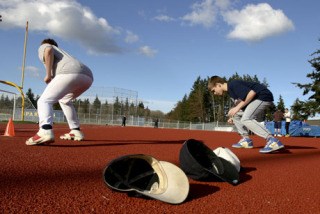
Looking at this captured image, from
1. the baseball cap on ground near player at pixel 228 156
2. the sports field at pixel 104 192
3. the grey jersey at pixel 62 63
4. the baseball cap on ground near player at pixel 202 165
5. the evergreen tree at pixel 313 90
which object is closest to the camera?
the sports field at pixel 104 192

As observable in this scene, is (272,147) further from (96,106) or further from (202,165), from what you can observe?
(96,106)

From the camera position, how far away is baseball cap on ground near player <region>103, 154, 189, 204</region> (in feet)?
8.00

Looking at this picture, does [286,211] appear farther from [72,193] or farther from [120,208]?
[72,193]

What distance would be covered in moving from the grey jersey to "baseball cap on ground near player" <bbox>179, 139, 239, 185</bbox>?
2743 mm

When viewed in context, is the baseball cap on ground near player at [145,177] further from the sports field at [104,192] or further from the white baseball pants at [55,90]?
the white baseball pants at [55,90]

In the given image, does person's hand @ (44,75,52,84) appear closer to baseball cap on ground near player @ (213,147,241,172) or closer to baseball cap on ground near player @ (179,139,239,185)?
baseball cap on ground near player @ (179,139,239,185)

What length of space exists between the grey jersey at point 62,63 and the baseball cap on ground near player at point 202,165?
2.74 metres

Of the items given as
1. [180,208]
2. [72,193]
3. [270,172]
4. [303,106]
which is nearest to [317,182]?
[270,172]

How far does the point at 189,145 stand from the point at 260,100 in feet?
9.89

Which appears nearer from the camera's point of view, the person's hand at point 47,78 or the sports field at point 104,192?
the sports field at point 104,192

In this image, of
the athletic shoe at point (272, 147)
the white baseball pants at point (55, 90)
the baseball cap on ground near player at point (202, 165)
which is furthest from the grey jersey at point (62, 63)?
the athletic shoe at point (272, 147)

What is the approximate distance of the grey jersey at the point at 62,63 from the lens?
528 centimetres

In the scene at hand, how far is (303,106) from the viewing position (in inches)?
1443

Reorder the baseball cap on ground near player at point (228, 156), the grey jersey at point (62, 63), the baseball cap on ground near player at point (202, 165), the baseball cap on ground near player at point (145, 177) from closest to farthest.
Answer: the baseball cap on ground near player at point (145, 177)
the baseball cap on ground near player at point (202, 165)
the baseball cap on ground near player at point (228, 156)
the grey jersey at point (62, 63)
